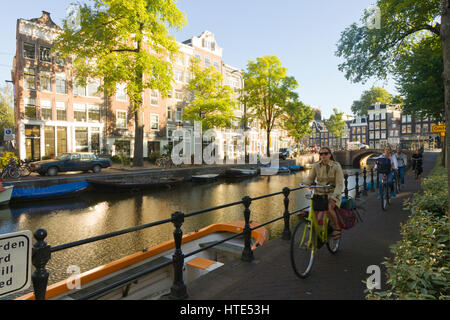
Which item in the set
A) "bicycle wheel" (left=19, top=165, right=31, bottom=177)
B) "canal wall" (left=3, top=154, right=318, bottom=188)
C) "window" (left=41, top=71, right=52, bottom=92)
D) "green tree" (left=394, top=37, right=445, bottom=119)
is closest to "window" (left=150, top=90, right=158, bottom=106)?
"window" (left=41, top=71, right=52, bottom=92)

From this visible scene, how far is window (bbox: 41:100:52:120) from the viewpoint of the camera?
2576 cm

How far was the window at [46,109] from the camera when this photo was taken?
2576 centimetres

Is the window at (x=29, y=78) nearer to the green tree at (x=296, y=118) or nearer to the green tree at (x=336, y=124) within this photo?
the green tree at (x=296, y=118)

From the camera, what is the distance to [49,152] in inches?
1029

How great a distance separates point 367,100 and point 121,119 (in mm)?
71399

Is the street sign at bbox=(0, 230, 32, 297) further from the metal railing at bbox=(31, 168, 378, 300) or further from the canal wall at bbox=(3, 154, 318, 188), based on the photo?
the canal wall at bbox=(3, 154, 318, 188)

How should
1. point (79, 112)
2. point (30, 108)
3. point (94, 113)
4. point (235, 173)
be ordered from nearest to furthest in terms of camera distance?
point (30, 108), point (235, 173), point (79, 112), point (94, 113)

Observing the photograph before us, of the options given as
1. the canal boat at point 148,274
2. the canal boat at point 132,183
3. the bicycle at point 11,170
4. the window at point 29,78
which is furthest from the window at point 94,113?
the canal boat at point 148,274

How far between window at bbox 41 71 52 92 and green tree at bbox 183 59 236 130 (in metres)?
13.6

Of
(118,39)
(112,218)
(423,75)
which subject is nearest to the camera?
(112,218)

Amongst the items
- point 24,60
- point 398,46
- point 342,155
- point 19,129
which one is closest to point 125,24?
point 24,60

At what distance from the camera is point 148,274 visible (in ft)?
15.6

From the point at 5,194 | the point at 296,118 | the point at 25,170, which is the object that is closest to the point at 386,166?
the point at 5,194

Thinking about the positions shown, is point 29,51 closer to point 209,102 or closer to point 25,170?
point 25,170
